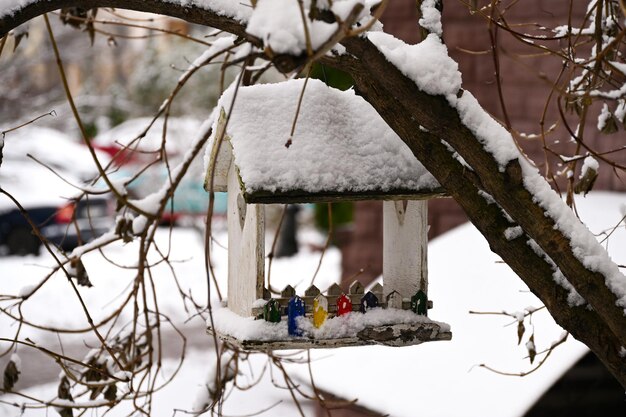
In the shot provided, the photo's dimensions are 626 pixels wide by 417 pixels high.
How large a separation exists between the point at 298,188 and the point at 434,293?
2.69 m

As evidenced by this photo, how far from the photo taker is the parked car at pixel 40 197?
11.5 meters

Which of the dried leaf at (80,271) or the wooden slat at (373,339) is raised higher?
the dried leaf at (80,271)

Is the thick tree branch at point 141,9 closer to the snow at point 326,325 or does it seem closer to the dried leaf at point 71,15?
the snow at point 326,325

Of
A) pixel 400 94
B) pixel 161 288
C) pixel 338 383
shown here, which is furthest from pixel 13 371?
pixel 161 288

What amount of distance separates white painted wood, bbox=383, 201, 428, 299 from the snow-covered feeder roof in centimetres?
27

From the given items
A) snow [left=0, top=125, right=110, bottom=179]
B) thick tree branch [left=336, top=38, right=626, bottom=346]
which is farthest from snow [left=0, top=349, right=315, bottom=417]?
snow [left=0, top=125, right=110, bottom=179]

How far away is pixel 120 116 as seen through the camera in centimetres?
1627

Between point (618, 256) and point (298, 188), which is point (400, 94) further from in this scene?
point (618, 256)

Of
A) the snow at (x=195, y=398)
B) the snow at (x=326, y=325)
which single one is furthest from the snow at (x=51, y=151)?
the snow at (x=326, y=325)

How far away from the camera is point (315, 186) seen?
98.7 inches

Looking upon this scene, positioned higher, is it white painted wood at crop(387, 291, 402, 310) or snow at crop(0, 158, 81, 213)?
snow at crop(0, 158, 81, 213)

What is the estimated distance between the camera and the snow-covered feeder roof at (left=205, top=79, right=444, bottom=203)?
Result: 2.50 m

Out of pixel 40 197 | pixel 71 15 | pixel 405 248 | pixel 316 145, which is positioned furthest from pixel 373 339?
pixel 40 197

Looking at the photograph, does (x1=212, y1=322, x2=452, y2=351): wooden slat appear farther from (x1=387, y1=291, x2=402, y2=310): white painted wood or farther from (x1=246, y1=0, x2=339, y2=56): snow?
(x1=246, y1=0, x2=339, y2=56): snow
